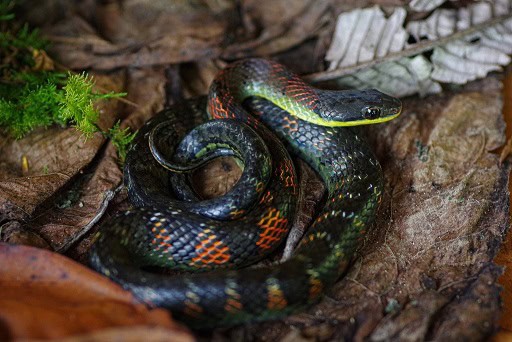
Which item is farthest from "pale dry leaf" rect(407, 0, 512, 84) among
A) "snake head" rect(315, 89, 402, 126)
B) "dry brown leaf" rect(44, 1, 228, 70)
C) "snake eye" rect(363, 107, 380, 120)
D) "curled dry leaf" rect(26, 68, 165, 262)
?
"curled dry leaf" rect(26, 68, 165, 262)

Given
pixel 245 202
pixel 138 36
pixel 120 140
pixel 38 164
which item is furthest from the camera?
pixel 138 36

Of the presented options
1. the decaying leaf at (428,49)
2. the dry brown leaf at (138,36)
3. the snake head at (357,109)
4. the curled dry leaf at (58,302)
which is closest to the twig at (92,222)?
the curled dry leaf at (58,302)

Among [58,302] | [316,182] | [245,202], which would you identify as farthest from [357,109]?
[58,302]

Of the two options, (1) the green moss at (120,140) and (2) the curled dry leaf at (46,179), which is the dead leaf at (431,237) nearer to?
(2) the curled dry leaf at (46,179)

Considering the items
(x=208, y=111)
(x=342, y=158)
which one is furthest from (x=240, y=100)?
(x=342, y=158)

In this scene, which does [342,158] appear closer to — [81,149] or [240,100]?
[240,100]

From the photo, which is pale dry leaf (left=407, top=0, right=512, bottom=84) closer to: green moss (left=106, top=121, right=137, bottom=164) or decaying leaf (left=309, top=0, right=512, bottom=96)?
decaying leaf (left=309, top=0, right=512, bottom=96)

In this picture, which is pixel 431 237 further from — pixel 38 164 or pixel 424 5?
pixel 38 164
